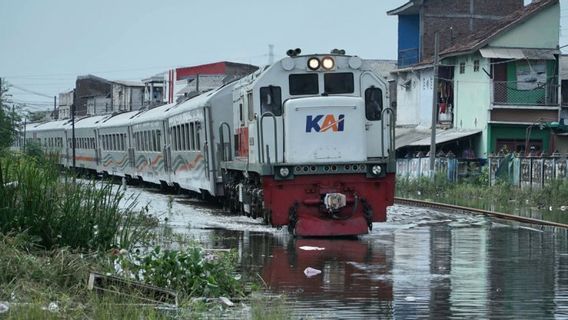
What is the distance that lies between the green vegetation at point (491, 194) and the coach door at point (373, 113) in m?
7.05

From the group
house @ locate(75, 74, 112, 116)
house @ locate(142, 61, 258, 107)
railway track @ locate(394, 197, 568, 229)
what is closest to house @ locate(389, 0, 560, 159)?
railway track @ locate(394, 197, 568, 229)

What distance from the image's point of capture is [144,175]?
133 ft

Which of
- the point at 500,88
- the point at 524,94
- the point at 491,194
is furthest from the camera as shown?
the point at 524,94

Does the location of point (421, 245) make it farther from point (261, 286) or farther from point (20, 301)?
point (20, 301)

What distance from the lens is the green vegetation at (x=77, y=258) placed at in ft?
32.7

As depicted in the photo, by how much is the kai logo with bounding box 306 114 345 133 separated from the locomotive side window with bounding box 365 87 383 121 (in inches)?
45.7

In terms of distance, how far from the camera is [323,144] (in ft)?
64.7

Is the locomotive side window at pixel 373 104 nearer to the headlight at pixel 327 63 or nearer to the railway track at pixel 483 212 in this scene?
the headlight at pixel 327 63

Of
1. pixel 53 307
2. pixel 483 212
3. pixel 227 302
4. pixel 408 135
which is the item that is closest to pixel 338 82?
Result: pixel 483 212

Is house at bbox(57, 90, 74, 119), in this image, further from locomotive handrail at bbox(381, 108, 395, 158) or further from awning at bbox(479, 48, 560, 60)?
locomotive handrail at bbox(381, 108, 395, 158)

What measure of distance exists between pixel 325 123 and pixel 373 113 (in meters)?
1.44

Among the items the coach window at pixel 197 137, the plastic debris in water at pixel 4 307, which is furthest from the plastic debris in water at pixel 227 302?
the coach window at pixel 197 137

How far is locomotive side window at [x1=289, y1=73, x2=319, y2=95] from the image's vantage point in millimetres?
20422

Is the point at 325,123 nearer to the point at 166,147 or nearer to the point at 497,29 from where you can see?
the point at 166,147
